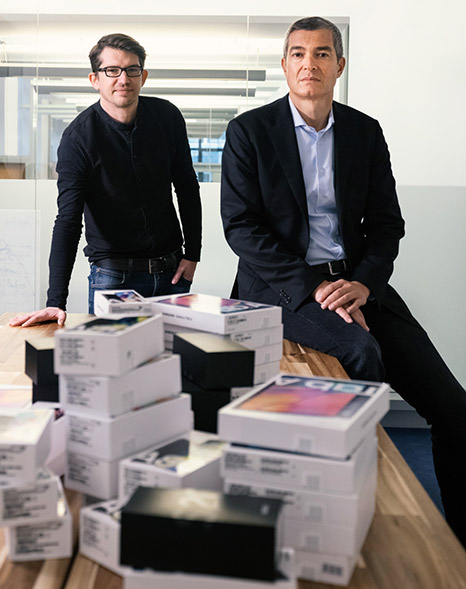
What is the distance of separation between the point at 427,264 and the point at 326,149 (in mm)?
1644

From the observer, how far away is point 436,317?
12.5 feet

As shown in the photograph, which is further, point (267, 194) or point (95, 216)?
point (95, 216)

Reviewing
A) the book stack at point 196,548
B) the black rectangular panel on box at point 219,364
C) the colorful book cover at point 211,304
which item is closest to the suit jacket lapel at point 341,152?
the colorful book cover at point 211,304

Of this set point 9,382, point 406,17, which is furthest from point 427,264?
point 9,382

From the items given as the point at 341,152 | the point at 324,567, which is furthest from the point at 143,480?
the point at 341,152

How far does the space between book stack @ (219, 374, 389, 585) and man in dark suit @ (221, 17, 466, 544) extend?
3.64 ft

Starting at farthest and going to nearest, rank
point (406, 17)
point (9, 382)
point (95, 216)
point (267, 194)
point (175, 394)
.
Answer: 1. point (406, 17)
2. point (95, 216)
3. point (267, 194)
4. point (9, 382)
5. point (175, 394)

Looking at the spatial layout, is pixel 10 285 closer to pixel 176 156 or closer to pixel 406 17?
pixel 176 156

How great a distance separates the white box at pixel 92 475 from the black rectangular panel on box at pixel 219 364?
0.24 m

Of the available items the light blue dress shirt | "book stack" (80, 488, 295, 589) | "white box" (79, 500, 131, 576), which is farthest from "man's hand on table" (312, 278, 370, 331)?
"book stack" (80, 488, 295, 589)

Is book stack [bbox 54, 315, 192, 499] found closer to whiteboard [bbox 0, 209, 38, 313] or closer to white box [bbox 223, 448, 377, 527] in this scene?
white box [bbox 223, 448, 377, 527]

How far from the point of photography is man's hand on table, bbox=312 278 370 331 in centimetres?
204

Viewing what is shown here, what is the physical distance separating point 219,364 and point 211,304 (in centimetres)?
33

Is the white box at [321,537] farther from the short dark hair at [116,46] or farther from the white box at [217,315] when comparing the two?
the short dark hair at [116,46]
